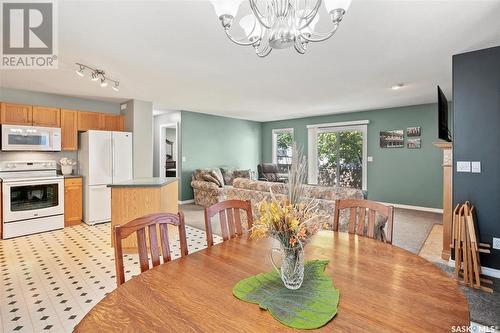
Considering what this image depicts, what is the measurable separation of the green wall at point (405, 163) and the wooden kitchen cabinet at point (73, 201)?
6294mm

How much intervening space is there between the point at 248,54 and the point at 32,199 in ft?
13.3

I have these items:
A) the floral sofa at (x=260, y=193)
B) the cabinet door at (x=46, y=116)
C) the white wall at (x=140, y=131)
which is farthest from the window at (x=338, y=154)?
the cabinet door at (x=46, y=116)

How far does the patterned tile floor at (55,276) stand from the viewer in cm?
211

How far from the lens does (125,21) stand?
2.24 metres

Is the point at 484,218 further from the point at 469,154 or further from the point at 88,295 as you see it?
the point at 88,295

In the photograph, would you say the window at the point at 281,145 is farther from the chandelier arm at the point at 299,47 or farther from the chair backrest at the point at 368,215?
the chandelier arm at the point at 299,47

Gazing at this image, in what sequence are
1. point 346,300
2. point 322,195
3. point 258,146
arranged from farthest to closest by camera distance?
1. point 258,146
2. point 322,195
3. point 346,300

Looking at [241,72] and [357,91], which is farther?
[357,91]

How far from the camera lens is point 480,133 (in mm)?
2816

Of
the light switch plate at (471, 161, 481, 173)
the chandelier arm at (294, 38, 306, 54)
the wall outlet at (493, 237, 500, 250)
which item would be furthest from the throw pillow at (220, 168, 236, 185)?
the chandelier arm at (294, 38, 306, 54)

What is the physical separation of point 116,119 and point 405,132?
6439 mm

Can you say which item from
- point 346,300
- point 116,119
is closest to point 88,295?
point 346,300

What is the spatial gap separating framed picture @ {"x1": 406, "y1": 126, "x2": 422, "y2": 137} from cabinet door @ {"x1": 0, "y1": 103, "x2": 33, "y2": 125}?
7517mm

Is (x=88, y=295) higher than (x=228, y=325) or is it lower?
lower
